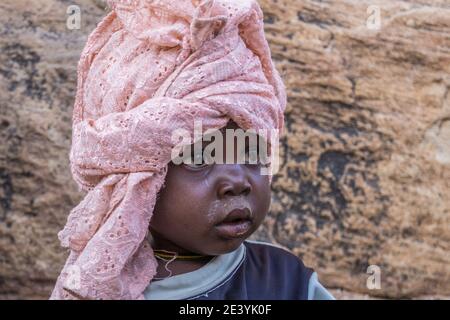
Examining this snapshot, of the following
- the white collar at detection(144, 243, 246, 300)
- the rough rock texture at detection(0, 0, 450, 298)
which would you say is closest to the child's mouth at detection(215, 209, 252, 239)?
the white collar at detection(144, 243, 246, 300)

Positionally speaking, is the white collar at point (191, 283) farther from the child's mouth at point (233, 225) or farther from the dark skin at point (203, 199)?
the child's mouth at point (233, 225)

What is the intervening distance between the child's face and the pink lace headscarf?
0.17 ft

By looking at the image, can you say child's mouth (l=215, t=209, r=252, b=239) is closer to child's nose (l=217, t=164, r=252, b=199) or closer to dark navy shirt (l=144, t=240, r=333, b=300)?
child's nose (l=217, t=164, r=252, b=199)

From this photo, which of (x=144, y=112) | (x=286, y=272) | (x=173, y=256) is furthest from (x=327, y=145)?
(x=144, y=112)

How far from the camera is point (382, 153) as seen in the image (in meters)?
3.37

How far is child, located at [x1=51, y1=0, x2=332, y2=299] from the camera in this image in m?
2.13

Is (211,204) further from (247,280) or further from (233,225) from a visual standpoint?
(247,280)

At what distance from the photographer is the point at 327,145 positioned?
11.0ft

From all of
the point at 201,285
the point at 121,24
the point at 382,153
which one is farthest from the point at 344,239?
the point at 121,24

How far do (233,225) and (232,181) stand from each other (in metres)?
0.12

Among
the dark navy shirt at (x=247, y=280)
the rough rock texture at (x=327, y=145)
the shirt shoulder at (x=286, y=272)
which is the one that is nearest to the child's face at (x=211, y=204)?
the dark navy shirt at (x=247, y=280)

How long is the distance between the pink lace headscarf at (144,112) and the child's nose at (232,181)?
12 cm

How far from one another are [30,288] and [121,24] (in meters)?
1.40
